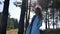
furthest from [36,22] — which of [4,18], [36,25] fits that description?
[4,18]


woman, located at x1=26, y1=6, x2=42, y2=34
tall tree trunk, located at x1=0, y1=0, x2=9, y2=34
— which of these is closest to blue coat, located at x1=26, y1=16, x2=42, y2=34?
woman, located at x1=26, y1=6, x2=42, y2=34

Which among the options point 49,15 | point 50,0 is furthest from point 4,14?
point 49,15

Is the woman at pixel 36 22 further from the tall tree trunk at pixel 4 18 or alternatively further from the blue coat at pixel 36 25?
the tall tree trunk at pixel 4 18

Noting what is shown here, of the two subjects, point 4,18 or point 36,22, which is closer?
point 36,22

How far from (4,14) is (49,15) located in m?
12.9

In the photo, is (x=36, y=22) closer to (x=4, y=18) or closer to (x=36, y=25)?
(x=36, y=25)

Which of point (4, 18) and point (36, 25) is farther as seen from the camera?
point (4, 18)

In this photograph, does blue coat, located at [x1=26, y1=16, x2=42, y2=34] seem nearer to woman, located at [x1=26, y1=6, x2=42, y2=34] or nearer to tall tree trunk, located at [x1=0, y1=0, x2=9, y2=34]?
woman, located at [x1=26, y1=6, x2=42, y2=34]

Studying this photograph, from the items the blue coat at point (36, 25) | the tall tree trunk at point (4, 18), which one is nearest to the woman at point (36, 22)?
the blue coat at point (36, 25)

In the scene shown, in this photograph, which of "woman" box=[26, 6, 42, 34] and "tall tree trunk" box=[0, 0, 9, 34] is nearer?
"woman" box=[26, 6, 42, 34]

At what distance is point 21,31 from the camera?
6906 mm

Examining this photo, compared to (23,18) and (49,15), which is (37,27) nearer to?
(23,18)

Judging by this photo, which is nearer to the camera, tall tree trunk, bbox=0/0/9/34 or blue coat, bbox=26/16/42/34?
blue coat, bbox=26/16/42/34

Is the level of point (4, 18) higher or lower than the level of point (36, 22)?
lower
